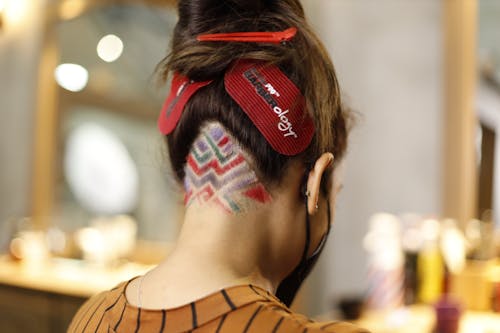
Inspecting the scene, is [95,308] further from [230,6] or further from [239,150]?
[230,6]

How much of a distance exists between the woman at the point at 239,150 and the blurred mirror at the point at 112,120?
76.5 inches

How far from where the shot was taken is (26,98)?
3.62 metres

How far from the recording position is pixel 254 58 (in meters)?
0.75

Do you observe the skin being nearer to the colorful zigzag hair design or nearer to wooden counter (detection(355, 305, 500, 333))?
the colorful zigzag hair design

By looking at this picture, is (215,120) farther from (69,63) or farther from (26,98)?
(26,98)

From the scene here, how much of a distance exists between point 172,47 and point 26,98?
3.02m

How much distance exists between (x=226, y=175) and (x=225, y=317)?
0.17m

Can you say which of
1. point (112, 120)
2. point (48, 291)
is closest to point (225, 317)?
point (48, 291)

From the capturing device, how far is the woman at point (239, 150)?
28.6 inches

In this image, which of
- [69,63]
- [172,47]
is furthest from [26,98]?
[172,47]

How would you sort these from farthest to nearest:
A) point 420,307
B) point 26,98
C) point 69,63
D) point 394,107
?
point 26,98, point 69,63, point 394,107, point 420,307

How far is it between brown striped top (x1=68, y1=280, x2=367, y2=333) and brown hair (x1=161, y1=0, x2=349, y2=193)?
15 centimetres

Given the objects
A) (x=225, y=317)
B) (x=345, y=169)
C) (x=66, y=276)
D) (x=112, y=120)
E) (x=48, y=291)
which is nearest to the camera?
(x=225, y=317)

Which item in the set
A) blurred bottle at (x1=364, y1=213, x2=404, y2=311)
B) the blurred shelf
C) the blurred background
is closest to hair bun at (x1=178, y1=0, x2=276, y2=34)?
the blurred background
